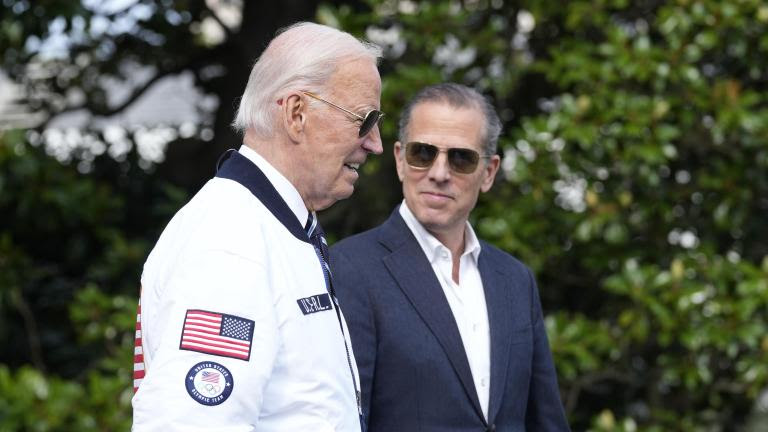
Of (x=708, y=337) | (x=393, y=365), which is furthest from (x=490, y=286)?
(x=708, y=337)

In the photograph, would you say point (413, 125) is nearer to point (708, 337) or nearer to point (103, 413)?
point (708, 337)

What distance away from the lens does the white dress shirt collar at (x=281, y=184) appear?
2.00 m

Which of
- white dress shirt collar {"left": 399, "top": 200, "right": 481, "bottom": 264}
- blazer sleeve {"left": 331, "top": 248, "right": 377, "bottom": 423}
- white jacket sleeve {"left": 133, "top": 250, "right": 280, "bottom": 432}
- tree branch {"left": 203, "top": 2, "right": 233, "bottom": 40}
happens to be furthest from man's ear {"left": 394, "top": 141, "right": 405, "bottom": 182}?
tree branch {"left": 203, "top": 2, "right": 233, "bottom": 40}

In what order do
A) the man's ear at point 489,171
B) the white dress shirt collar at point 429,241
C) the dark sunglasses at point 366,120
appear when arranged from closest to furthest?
the dark sunglasses at point 366,120
the white dress shirt collar at point 429,241
the man's ear at point 489,171

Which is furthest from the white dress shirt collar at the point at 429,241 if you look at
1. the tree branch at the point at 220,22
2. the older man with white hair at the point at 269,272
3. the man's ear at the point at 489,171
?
the tree branch at the point at 220,22

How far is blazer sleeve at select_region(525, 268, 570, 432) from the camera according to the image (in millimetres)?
3053

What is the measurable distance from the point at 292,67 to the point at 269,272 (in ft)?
1.30

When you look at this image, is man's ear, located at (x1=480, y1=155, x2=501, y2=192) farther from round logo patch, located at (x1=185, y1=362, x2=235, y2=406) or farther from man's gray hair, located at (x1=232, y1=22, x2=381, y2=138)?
round logo patch, located at (x1=185, y1=362, x2=235, y2=406)

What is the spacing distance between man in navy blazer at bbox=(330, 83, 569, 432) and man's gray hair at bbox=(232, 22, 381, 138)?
84cm

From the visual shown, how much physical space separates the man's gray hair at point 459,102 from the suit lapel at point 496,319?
0.33 metres

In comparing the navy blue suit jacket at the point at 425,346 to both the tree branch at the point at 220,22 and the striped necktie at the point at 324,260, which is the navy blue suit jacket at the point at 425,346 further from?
the tree branch at the point at 220,22

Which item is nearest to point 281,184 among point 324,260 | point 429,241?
point 324,260

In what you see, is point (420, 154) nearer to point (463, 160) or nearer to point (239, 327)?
point (463, 160)

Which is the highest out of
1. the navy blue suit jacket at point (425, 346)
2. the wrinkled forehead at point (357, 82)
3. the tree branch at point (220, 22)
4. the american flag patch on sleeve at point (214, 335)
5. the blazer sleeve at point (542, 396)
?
the tree branch at point (220, 22)
